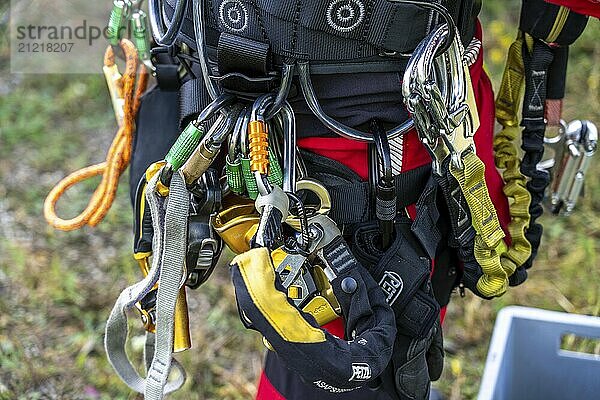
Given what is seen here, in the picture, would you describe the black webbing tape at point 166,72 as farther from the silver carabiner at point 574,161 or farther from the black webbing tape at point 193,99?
the silver carabiner at point 574,161

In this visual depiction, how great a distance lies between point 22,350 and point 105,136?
1180mm

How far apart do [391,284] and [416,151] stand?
0.21 meters

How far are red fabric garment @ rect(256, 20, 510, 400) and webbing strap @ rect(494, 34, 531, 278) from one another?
21 millimetres

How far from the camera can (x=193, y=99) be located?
130 centimetres

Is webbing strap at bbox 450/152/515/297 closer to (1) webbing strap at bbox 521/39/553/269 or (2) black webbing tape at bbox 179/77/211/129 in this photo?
(1) webbing strap at bbox 521/39/553/269

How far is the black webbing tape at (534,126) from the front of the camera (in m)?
1.48

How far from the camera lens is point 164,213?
127cm

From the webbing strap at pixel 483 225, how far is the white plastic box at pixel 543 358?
1.54 ft

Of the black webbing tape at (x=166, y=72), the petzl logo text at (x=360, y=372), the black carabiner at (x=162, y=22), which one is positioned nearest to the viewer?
the petzl logo text at (x=360, y=372)

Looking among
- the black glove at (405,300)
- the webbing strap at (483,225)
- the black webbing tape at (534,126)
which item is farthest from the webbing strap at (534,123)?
the black glove at (405,300)

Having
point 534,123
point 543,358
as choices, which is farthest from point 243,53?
point 543,358

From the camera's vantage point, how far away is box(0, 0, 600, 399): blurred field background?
2277 mm

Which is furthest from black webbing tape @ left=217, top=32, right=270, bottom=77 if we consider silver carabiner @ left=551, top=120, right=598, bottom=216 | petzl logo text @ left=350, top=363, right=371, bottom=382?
silver carabiner @ left=551, top=120, right=598, bottom=216

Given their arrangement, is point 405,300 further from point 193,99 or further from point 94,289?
point 94,289
